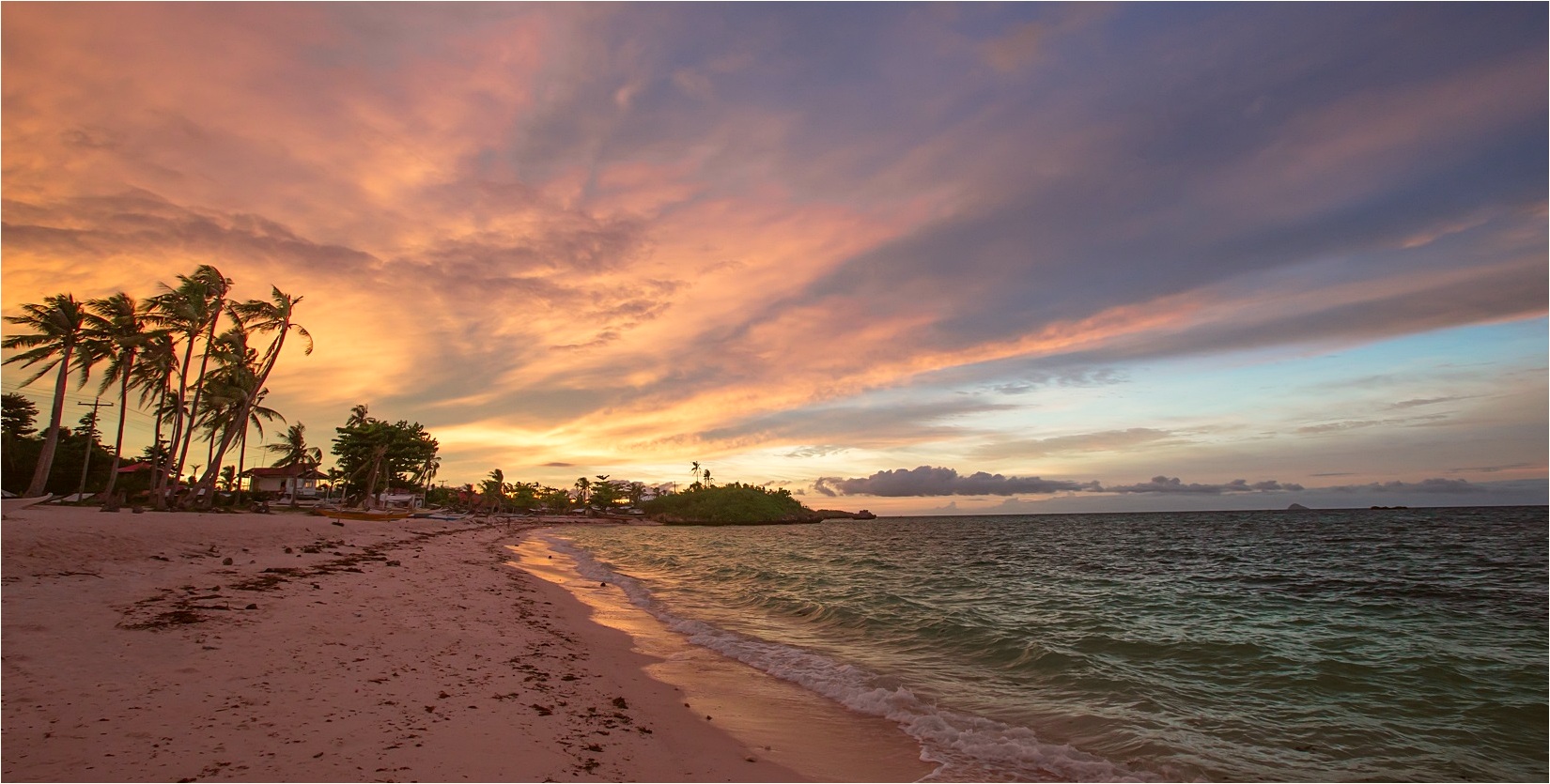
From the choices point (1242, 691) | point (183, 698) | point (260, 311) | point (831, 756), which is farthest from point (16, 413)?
point (1242, 691)

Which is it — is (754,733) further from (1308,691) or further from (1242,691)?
(1308,691)

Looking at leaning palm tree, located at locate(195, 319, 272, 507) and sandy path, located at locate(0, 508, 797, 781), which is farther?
leaning palm tree, located at locate(195, 319, 272, 507)

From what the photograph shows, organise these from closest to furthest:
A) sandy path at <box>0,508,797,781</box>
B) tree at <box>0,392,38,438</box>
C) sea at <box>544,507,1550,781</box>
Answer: sandy path at <box>0,508,797,781</box>
sea at <box>544,507,1550,781</box>
tree at <box>0,392,38,438</box>

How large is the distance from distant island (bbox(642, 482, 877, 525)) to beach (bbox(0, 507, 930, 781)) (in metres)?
152

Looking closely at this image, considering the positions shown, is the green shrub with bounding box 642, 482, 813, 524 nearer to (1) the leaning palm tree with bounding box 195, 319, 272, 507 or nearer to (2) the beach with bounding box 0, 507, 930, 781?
(1) the leaning palm tree with bounding box 195, 319, 272, 507

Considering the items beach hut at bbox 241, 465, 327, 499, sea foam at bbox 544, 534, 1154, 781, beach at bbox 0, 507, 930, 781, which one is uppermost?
beach hut at bbox 241, 465, 327, 499

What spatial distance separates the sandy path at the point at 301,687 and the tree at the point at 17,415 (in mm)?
71235

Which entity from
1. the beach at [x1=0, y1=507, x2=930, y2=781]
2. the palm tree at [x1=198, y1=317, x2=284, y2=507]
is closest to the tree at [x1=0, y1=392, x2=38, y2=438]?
the palm tree at [x1=198, y1=317, x2=284, y2=507]

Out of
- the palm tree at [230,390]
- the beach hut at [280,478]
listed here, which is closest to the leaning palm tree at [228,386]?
the palm tree at [230,390]

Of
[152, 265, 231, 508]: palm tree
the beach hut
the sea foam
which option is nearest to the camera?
the sea foam

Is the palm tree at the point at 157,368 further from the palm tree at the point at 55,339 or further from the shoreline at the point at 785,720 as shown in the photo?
the shoreline at the point at 785,720

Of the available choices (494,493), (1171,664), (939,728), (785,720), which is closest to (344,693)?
(785,720)

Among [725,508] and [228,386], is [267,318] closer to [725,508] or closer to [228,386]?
[228,386]

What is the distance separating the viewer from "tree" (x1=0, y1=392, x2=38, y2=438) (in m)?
61.3
